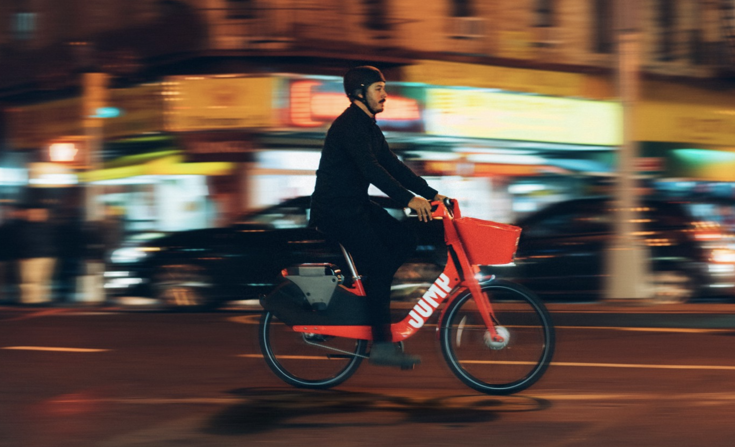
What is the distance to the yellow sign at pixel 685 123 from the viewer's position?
81.1 ft

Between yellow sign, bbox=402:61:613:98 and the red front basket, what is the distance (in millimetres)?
15053

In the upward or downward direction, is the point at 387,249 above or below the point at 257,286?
above

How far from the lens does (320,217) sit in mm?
6332

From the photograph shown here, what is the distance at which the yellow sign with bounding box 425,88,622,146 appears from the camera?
71.1 ft

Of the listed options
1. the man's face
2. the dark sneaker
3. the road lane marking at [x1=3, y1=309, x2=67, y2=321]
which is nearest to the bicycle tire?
the dark sneaker

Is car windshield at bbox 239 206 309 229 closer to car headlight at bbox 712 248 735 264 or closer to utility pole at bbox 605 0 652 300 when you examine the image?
utility pole at bbox 605 0 652 300

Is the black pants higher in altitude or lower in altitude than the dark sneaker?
higher

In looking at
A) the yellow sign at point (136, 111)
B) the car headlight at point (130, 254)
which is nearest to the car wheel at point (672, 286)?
the car headlight at point (130, 254)

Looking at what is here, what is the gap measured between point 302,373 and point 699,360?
287cm

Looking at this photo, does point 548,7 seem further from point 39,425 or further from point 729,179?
point 39,425

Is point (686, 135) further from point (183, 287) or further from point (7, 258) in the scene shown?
point (7, 258)

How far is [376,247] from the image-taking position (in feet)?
20.5

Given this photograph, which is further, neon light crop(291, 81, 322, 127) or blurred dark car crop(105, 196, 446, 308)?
neon light crop(291, 81, 322, 127)

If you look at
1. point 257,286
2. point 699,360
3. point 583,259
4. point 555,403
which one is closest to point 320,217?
point 555,403
